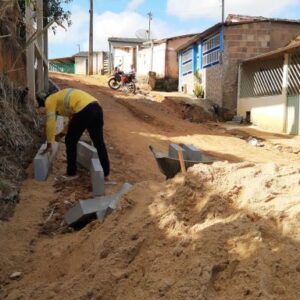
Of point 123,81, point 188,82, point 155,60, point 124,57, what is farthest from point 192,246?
point 124,57

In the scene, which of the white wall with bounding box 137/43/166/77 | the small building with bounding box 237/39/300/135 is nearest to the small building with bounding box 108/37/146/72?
the white wall with bounding box 137/43/166/77

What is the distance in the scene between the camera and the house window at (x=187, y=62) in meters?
23.5

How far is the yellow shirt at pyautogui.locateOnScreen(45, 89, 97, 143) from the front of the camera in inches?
241

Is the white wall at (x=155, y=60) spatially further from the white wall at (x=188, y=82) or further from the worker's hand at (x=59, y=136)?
the worker's hand at (x=59, y=136)

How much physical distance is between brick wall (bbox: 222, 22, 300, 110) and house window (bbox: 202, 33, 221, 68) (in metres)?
0.81

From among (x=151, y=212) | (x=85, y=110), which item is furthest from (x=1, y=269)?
(x=85, y=110)

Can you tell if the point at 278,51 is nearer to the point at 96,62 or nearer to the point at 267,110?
the point at 267,110

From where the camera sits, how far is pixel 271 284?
98.6 inches

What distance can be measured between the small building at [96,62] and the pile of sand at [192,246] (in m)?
34.2

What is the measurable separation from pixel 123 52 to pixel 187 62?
41.2 feet

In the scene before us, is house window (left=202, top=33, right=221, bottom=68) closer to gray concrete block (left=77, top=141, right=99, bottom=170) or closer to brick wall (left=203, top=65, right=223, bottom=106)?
brick wall (left=203, top=65, right=223, bottom=106)

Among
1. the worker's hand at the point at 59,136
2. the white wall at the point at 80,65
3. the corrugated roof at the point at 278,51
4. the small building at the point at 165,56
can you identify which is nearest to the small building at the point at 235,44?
the corrugated roof at the point at 278,51

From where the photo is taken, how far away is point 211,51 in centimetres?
1953

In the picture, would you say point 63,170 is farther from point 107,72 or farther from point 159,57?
point 107,72
